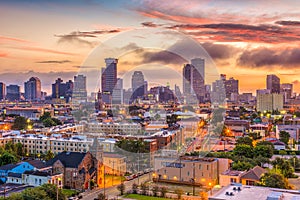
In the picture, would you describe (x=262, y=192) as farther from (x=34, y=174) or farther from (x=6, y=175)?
(x=6, y=175)

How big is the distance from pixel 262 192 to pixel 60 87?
122ft

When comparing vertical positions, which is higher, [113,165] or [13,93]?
[13,93]

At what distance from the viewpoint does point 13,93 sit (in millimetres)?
41188

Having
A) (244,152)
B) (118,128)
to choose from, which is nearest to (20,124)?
(118,128)

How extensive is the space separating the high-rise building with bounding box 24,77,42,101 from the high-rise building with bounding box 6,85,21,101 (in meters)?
1.03

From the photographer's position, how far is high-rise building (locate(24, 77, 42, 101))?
40.8 m

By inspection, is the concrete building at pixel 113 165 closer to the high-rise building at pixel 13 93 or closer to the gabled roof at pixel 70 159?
the gabled roof at pixel 70 159

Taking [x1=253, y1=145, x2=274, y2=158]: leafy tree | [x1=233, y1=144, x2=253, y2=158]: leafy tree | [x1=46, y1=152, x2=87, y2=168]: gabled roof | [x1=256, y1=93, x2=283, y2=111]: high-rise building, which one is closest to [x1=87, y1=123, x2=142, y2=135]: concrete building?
[x1=233, y1=144, x2=253, y2=158]: leafy tree

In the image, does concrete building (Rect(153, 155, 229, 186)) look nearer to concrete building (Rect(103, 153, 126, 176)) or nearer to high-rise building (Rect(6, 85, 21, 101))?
concrete building (Rect(103, 153, 126, 176))

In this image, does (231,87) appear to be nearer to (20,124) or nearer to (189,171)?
(20,124)

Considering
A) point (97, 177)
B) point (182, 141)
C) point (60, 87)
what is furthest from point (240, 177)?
point (60, 87)

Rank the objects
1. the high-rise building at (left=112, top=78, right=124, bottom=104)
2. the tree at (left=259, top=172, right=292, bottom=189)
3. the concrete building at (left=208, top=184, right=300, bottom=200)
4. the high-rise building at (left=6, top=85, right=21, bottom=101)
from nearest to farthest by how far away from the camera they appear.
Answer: the concrete building at (left=208, top=184, right=300, bottom=200) < the tree at (left=259, top=172, right=292, bottom=189) < the high-rise building at (left=112, top=78, right=124, bottom=104) < the high-rise building at (left=6, top=85, right=21, bottom=101)

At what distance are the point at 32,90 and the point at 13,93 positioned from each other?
6.81 ft

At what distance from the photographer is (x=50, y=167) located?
6.06 m
